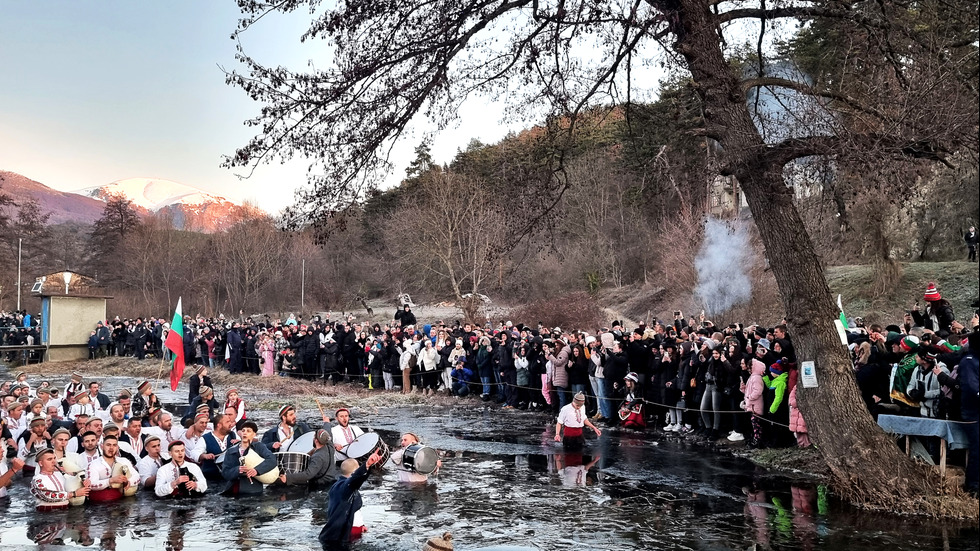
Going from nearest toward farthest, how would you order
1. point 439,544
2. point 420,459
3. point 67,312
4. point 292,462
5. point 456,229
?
point 439,544, point 420,459, point 292,462, point 67,312, point 456,229

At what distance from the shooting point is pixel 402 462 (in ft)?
41.2

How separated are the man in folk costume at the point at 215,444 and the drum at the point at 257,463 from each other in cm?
47

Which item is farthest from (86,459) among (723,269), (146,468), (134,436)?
(723,269)

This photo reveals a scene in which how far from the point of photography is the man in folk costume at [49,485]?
11414 mm

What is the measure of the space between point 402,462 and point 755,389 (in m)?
6.68

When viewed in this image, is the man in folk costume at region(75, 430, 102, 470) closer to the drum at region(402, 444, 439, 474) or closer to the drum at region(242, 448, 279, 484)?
the drum at region(242, 448, 279, 484)

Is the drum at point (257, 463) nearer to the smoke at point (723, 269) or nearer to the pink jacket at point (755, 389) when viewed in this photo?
the pink jacket at point (755, 389)

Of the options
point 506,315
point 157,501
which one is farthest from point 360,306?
point 157,501

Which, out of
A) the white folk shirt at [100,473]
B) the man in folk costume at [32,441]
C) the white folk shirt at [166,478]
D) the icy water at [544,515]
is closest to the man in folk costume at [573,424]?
the icy water at [544,515]

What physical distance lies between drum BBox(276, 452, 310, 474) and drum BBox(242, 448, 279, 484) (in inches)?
7.7

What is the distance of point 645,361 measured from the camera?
61.0 feet

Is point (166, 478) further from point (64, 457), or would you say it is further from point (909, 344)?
point (909, 344)

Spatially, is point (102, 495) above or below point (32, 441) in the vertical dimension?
below

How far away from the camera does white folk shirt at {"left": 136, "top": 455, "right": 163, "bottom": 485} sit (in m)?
12.5
